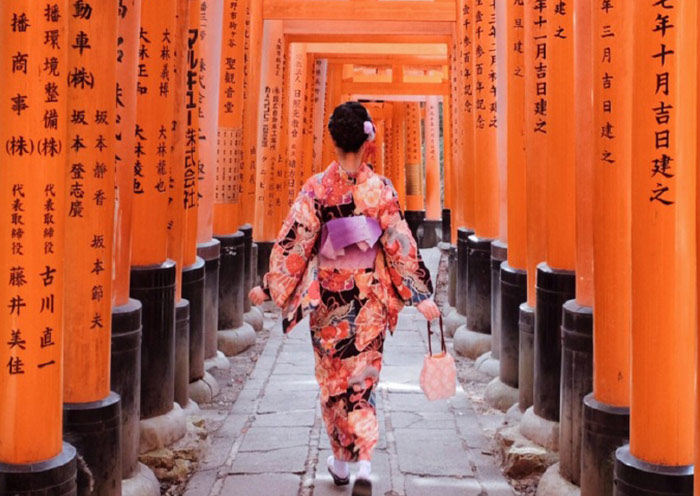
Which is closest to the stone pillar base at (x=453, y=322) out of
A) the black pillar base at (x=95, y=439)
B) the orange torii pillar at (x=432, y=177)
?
the black pillar base at (x=95, y=439)

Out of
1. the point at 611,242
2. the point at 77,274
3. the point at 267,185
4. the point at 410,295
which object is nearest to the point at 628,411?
the point at 611,242

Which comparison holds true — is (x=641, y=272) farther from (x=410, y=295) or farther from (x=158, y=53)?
(x=158, y=53)

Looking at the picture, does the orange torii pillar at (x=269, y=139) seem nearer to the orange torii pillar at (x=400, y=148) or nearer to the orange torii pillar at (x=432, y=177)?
the orange torii pillar at (x=432, y=177)

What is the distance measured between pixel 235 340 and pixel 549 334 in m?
4.01

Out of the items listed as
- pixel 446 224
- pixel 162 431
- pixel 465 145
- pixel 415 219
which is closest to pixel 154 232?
pixel 162 431

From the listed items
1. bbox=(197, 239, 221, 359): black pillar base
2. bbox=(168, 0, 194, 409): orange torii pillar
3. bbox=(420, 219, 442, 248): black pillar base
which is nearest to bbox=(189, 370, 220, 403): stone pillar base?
bbox=(168, 0, 194, 409): orange torii pillar

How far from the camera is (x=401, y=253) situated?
168 inches

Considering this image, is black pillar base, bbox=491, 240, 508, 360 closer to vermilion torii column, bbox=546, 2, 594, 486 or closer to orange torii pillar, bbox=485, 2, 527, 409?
orange torii pillar, bbox=485, 2, 527, 409

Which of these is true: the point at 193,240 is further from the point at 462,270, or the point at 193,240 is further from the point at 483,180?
the point at 462,270

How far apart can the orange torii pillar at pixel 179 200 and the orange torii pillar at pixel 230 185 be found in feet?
6.73

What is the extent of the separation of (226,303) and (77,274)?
4730 millimetres

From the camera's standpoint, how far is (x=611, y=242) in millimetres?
3773

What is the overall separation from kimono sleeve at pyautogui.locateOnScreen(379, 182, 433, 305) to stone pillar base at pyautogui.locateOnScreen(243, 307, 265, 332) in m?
5.13

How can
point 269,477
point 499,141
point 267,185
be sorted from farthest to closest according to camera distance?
point 267,185 < point 499,141 < point 269,477
